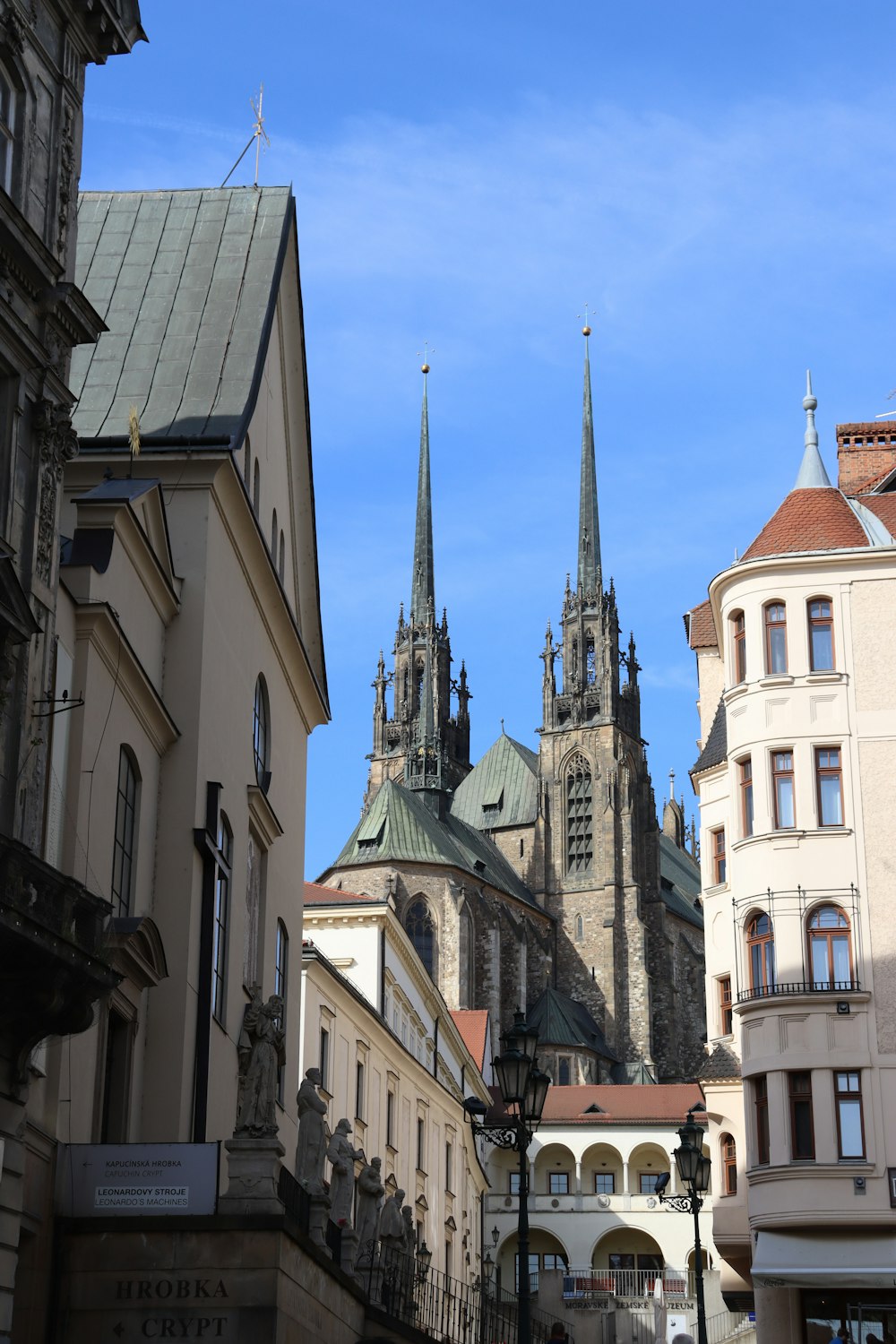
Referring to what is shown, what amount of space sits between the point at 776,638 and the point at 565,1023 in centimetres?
7247

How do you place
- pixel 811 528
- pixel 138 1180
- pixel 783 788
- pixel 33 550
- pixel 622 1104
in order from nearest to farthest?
pixel 138 1180 < pixel 33 550 < pixel 783 788 < pixel 811 528 < pixel 622 1104

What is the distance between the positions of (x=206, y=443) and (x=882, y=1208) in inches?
577

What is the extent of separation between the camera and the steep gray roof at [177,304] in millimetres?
25484

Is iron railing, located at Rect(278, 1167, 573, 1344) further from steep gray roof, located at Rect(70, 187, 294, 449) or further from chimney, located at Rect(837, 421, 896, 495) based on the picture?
chimney, located at Rect(837, 421, 896, 495)

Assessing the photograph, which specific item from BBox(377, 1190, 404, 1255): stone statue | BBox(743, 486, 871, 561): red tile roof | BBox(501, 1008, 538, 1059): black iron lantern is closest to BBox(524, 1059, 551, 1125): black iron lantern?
BBox(501, 1008, 538, 1059): black iron lantern

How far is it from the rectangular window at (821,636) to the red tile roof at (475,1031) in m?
40.3

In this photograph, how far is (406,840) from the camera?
99938 mm

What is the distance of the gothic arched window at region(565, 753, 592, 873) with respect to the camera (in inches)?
4333

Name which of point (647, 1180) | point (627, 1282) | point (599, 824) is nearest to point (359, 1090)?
point (627, 1282)

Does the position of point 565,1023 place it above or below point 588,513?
below

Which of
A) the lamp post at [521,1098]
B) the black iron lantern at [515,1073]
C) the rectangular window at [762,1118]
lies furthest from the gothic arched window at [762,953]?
the black iron lantern at [515,1073]

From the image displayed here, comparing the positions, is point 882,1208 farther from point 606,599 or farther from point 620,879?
point 606,599

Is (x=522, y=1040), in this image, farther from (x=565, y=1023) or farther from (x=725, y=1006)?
(x=565, y=1023)

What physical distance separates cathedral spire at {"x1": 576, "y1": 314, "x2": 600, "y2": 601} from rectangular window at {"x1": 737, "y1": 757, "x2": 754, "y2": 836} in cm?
8648
